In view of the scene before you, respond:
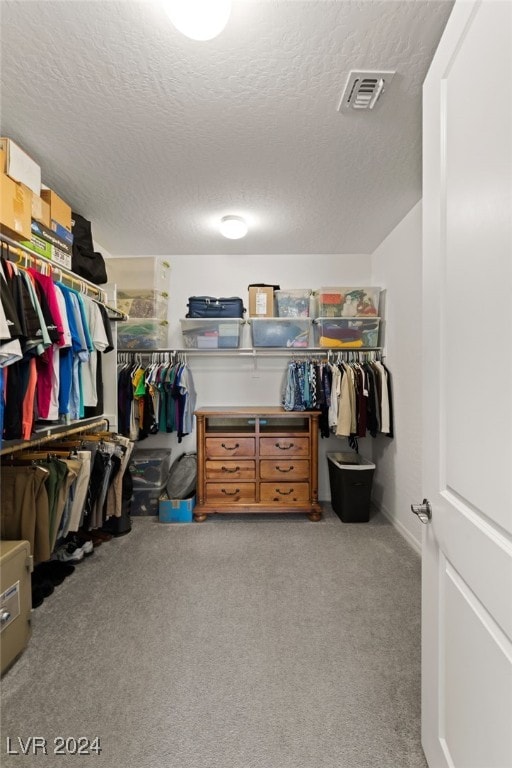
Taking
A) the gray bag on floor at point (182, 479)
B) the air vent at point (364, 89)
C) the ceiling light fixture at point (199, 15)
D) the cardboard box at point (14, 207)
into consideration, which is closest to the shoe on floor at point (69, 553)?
the gray bag on floor at point (182, 479)

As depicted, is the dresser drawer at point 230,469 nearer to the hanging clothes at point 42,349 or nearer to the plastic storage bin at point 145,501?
the plastic storage bin at point 145,501

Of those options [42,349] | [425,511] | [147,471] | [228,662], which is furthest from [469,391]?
[147,471]

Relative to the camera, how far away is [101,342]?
7.64ft

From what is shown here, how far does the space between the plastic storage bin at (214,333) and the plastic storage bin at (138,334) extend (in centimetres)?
29

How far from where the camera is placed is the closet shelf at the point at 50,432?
174 centimetres

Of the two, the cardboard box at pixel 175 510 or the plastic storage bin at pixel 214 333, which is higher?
the plastic storage bin at pixel 214 333

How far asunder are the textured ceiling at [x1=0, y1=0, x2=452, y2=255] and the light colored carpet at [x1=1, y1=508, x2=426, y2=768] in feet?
8.59

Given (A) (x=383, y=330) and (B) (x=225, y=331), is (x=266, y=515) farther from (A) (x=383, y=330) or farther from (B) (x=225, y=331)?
(A) (x=383, y=330)

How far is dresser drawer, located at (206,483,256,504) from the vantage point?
304 centimetres

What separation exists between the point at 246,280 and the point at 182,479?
2.15m

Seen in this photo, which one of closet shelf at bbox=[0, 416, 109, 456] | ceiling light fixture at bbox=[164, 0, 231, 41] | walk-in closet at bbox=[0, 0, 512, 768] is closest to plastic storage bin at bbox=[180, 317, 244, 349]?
Result: walk-in closet at bbox=[0, 0, 512, 768]

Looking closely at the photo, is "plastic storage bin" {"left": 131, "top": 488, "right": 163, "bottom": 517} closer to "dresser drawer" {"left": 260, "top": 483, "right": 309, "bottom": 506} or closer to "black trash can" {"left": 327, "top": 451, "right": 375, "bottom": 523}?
"dresser drawer" {"left": 260, "top": 483, "right": 309, "bottom": 506}

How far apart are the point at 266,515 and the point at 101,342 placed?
212 centimetres

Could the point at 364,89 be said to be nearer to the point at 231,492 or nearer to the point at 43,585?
the point at 231,492
